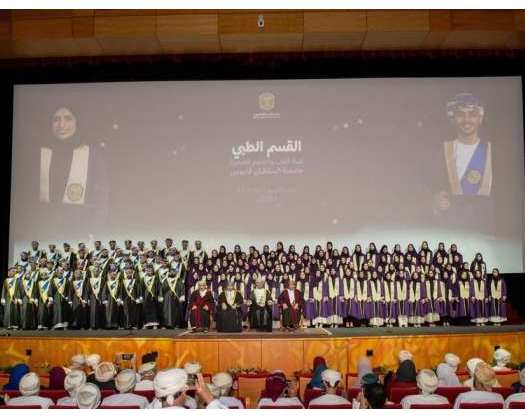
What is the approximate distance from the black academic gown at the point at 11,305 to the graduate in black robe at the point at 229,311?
11.1 ft

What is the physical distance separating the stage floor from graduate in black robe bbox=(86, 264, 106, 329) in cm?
40

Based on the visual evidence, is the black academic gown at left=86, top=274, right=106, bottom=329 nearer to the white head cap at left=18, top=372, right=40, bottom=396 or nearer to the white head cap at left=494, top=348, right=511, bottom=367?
the white head cap at left=18, top=372, right=40, bottom=396

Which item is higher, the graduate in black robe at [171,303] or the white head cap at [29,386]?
the graduate in black robe at [171,303]

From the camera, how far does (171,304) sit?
10.0m

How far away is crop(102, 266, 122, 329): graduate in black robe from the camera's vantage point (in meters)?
9.98

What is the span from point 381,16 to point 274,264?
443cm

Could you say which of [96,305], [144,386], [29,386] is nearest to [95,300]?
[96,305]

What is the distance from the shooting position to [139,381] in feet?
15.5

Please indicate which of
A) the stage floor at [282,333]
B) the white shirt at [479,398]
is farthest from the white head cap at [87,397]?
the stage floor at [282,333]

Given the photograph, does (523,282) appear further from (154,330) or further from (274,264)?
(154,330)

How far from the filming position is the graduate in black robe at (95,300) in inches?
393

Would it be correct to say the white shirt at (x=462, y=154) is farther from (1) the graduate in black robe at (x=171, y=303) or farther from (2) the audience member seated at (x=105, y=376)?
(2) the audience member seated at (x=105, y=376)

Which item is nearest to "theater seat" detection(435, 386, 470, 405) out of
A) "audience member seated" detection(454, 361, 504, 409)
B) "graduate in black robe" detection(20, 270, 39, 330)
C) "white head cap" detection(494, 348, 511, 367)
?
"audience member seated" detection(454, 361, 504, 409)
